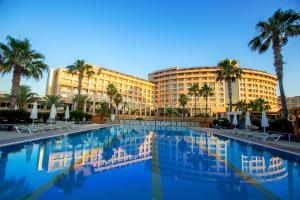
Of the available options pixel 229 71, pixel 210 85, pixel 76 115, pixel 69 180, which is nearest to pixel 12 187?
pixel 69 180

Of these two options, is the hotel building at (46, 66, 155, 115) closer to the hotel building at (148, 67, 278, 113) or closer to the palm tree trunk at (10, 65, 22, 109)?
the hotel building at (148, 67, 278, 113)

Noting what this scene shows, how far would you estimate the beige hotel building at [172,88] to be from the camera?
210 ft

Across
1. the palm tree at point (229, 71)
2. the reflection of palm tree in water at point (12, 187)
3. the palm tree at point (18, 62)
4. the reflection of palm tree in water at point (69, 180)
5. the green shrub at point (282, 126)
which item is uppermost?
the palm tree at point (229, 71)

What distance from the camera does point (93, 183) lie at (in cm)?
454

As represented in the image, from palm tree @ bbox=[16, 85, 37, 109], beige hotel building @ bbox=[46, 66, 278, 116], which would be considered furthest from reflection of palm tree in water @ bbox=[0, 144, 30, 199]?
beige hotel building @ bbox=[46, 66, 278, 116]

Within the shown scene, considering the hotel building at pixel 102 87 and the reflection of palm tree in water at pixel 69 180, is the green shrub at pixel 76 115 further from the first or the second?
the reflection of palm tree in water at pixel 69 180

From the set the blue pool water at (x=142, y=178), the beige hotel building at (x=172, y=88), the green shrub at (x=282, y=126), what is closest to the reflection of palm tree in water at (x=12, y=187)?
the blue pool water at (x=142, y=178)

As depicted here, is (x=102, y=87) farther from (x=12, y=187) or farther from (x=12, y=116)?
(x=12, y=187)

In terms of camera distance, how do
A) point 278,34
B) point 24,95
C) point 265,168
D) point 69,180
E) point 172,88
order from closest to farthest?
point 69,180 < point 265,168 < point 278,34 < point 24,95 < point 172,88

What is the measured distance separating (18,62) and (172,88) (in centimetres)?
6916

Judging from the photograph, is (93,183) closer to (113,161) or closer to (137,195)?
(137,195)

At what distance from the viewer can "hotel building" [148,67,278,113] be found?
238 feet

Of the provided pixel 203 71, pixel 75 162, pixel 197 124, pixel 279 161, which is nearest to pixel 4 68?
pixel 75 162

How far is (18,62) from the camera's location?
55.4ft
